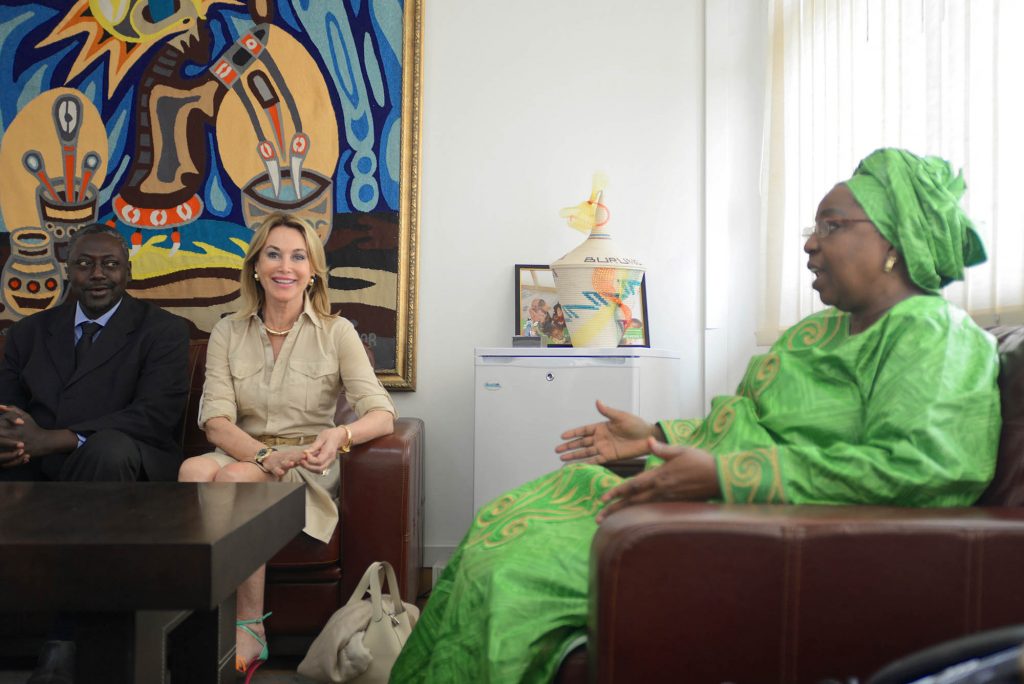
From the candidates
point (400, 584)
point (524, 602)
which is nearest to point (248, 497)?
point (524, 602)

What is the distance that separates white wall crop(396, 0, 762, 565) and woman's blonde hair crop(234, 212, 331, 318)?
0.68 m

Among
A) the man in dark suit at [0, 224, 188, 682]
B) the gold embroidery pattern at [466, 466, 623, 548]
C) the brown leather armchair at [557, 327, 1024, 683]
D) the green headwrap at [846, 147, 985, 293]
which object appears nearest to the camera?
the brown leather armchair at [557, 327, 1024, 683]

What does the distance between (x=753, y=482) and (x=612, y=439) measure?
62 cm

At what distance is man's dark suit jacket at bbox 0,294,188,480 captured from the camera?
274 cm

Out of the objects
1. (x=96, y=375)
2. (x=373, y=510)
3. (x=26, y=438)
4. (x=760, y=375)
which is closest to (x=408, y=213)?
(x=96, y=375)

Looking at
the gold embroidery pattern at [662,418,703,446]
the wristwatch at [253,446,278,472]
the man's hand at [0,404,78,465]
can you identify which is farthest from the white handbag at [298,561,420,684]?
the man's hand at [0,404,78,465]

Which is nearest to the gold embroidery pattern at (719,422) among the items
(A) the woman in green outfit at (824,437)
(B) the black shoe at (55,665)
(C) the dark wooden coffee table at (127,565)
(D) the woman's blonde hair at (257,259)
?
(A) the woman in green outfit at (824,437)

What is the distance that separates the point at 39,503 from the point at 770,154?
2625 mm

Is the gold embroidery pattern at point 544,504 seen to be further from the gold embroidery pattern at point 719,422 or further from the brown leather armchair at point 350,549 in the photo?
the brown leather armchair at point 350,549

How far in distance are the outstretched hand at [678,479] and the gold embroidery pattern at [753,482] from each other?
16 millimetres

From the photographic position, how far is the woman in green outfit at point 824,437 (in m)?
1.31

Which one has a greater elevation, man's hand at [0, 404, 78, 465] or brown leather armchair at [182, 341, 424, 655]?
man's hand at [0, 404, 78, 465]

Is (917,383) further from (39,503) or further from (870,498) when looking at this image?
(39,503)

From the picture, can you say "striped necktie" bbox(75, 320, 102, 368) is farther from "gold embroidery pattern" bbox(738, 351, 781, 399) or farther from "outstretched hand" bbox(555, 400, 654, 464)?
"gold embroidery pattern" bbox(738, 351, 781, 399)
